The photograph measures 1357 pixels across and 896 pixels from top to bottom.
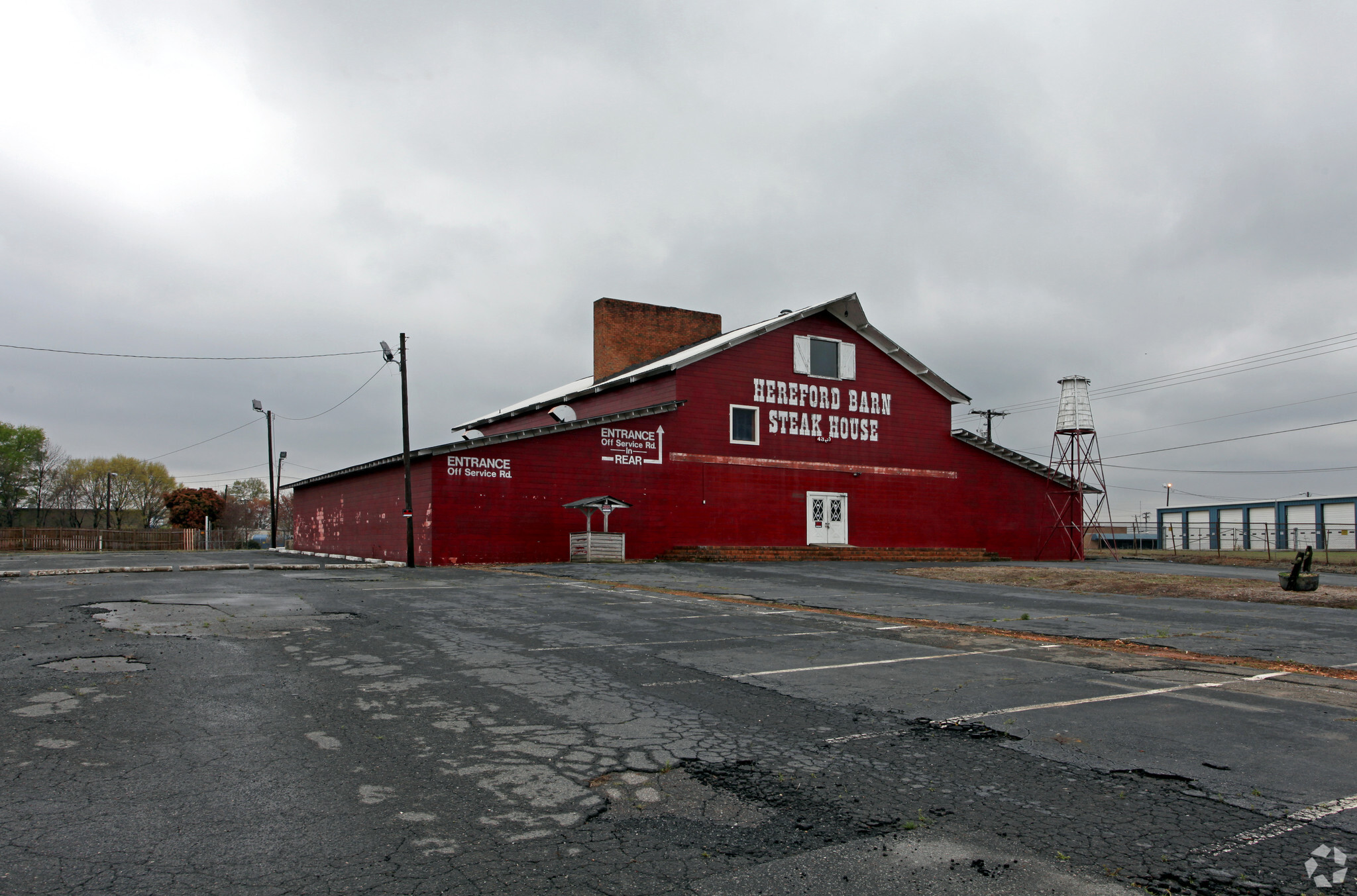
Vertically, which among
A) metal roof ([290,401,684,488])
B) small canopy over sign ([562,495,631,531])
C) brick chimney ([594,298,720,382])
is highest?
brick chimney ([594,298,720,382])

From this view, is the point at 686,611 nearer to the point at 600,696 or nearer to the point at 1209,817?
the point at 600,696

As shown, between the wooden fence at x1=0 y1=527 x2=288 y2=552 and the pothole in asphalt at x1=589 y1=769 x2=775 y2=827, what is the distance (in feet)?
180

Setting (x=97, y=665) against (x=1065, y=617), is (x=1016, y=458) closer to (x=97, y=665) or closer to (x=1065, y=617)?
(x=1065, y=617)

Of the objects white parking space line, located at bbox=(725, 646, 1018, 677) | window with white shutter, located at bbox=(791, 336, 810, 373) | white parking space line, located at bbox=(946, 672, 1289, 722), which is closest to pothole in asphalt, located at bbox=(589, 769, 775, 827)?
white parking space line, located at bbox=(946, 672, 1289, 722)

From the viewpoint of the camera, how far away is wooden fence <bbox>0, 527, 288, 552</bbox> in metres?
47.5

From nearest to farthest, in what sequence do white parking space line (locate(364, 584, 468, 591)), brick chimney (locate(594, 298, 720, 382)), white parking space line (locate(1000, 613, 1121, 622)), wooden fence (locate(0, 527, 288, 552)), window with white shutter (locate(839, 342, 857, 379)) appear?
white parking space line (locate(1000, 613, 1121, 622)), white parking space line (locate(364, 584, 468, 591)), window with white shutter (locate(839, 342, 857, 379)), brick chimney (locate(594, 298, 720, 382)), wooden fence (locate(0, 527, 288, 552))

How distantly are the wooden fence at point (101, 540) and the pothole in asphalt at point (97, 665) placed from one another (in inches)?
1945

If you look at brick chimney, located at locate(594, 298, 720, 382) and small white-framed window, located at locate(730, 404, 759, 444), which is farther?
brick chimney, located at locate(594, 298, 720, 382)

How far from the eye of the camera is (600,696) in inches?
252

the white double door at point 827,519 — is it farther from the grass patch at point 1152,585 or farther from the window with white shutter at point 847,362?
the grass patch at point 1152,585

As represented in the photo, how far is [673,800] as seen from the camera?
405cm

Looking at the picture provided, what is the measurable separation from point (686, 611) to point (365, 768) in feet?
27.7

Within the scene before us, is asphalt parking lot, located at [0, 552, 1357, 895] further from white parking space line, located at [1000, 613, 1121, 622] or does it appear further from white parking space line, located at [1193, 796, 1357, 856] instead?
white parking space line, located at [1000, 613, 1121, 622]

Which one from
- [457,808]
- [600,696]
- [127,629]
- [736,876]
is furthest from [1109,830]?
[127,629]
